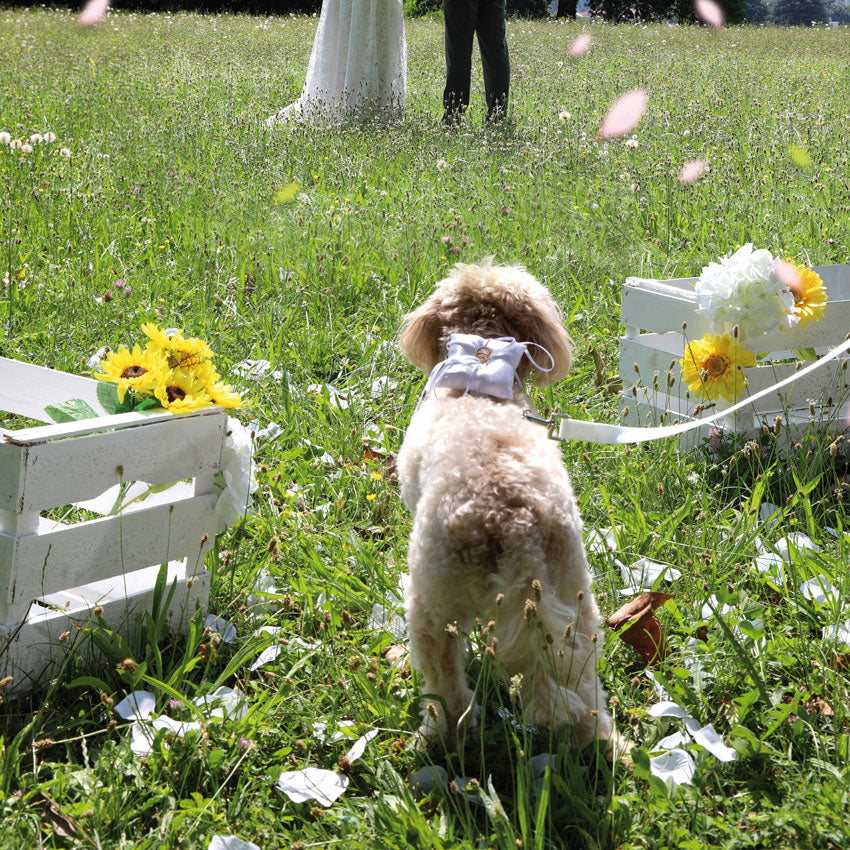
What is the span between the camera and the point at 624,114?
883 cm

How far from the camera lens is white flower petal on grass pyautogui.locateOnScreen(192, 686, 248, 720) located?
2.28 metres

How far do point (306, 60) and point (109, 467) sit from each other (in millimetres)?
12299

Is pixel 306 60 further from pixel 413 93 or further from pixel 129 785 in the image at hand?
pixel 129 785

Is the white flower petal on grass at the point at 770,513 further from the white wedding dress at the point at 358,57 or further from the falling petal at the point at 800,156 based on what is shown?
the white wedding dress at the point at 358,57

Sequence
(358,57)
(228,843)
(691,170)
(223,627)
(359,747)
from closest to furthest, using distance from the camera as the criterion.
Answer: (228,843) < (359,747) < (223,627) < (691,170) < (358,57)

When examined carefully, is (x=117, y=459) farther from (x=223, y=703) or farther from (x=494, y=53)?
(x=494, y=53)

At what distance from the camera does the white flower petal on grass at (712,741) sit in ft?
6.96

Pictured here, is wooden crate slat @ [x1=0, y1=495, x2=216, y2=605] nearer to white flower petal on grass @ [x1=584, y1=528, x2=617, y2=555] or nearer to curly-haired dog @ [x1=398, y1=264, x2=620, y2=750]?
curly-haired dog @ [x1=398, y1=264, x2=620, y2=750]

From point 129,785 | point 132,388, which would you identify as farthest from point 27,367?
point 129,785

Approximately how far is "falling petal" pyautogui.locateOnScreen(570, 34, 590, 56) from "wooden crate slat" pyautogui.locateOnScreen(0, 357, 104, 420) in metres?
12.1

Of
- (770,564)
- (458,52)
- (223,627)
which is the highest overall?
(458,52)

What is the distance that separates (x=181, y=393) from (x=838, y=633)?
2.04m

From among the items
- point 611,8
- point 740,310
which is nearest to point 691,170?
point 740,310

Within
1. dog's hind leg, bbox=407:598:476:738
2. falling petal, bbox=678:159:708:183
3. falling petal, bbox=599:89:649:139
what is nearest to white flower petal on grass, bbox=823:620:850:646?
dog's hind leg, bbox=407:598:476:738
